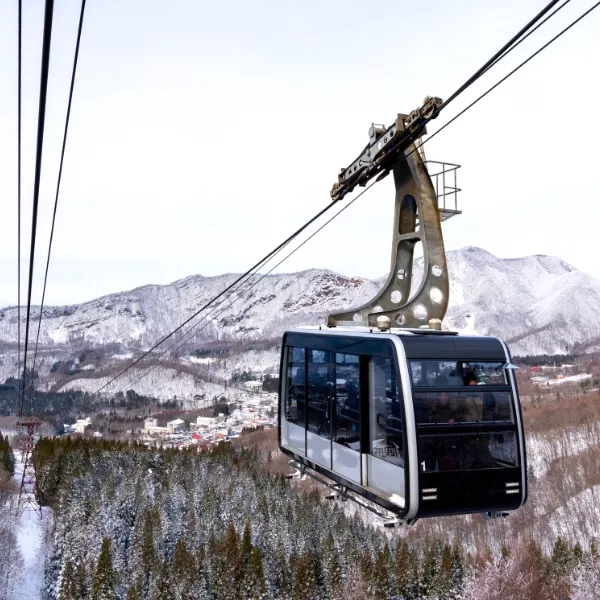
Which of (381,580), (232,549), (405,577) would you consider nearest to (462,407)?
(232,549)

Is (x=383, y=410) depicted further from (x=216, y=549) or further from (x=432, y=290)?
(x=216, y=549)

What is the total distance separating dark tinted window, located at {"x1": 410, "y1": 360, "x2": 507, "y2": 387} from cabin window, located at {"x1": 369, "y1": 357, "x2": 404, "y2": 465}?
0.34 metres

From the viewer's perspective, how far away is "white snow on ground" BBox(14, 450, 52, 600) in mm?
57312

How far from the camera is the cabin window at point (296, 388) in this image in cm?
1109

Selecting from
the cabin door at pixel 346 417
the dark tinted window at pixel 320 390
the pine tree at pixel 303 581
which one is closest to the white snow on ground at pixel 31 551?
the pine tree at pixel 303 581

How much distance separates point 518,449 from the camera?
7777 mm

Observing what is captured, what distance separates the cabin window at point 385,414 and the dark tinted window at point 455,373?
0.34m

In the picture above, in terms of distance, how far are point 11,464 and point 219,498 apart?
3583cm

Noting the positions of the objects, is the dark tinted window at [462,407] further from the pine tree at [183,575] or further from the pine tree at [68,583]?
the pine tree at [68,583]

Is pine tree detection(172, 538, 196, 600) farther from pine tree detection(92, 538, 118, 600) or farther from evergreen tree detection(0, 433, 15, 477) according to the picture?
Result: evergreen tree detection(0, 433, 15, 477)

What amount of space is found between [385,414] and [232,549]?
40.5 m

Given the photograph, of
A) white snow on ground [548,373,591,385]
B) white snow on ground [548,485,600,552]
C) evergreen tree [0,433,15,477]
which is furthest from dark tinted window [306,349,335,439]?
white snow on ground [548,373,591,385]

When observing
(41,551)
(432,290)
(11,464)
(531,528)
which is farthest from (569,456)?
(432,290)

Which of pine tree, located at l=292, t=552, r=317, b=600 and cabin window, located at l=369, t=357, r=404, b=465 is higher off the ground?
cabin window, located at l=369, t=357, r=404, b=465
